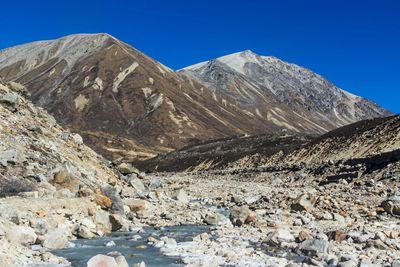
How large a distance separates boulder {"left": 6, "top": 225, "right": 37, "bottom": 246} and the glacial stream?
1.01 metres

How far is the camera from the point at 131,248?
65.5 ft

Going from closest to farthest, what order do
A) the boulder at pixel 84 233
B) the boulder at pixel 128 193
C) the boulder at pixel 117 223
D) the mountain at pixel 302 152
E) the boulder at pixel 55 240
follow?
the boulder at pixel 55 240, the boulder at pixel 84 233, the boulder at pixel 117 223, the boulder at pixel 128 193, the mountain at pixel 302 152

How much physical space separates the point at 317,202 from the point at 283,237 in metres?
11.0

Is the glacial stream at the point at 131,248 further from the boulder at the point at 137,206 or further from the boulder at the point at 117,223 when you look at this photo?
the boulder at the point at 137,206

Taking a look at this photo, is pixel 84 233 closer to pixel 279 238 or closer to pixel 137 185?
pixel 279 238

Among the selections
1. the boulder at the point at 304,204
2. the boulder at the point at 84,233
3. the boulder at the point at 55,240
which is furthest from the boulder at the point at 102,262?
the boulder at the point at 304,204

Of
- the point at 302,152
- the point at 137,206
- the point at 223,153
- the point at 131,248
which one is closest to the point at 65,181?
the point at 137,206

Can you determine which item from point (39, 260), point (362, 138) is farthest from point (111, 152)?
point (39, 260)

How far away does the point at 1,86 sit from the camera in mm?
39688

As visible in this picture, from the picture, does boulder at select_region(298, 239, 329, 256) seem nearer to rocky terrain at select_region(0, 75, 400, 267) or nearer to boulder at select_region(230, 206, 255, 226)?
rocky terrain at select_region(0, 75, 400, 267)

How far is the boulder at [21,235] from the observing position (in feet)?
57.6

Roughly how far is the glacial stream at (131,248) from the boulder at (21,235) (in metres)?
1.01

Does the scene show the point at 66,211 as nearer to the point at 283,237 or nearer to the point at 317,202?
the point at 283,237

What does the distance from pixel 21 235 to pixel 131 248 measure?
13.8 feet
